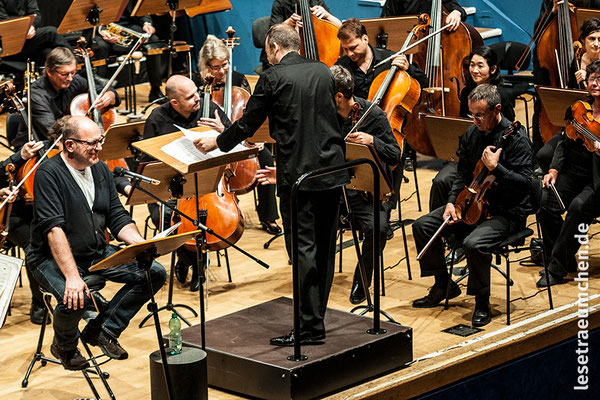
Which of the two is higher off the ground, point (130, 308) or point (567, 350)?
point (130, 308)

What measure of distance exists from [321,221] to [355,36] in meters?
1.88

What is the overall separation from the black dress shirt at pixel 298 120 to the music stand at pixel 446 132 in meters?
1.02

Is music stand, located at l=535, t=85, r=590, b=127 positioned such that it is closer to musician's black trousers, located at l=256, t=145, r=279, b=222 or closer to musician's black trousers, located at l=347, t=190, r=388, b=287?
musician's black trousers, located at l=347, t=190, r=388, b=287

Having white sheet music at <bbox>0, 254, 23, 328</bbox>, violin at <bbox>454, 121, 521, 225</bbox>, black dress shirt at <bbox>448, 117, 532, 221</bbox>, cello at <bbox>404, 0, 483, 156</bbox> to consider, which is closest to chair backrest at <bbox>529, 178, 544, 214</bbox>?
black dress shirt at <bbox>448, 117, 532, 221</bbox>

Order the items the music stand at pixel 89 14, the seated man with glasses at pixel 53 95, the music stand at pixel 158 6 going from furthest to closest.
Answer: the music stand at pixel 158 6 → the music stand at pixel 89 14 → the seated man with glasses at pixel 53 95

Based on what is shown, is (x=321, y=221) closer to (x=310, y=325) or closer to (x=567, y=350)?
(x=310, y=325)

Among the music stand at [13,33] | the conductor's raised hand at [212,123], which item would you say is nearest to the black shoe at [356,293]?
the conductor's raised hand at [212,123]

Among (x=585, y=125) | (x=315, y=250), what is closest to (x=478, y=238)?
(x=585, y=125)

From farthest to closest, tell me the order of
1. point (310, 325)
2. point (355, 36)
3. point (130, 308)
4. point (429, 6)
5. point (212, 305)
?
point (429, 6)
point (355, 36)
point (212, 305)
point (130, 308)
point (310, 325)

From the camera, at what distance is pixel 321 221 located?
390cm

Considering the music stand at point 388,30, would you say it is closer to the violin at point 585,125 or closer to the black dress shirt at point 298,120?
the violin at point 585,125

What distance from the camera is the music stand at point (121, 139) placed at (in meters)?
4.84

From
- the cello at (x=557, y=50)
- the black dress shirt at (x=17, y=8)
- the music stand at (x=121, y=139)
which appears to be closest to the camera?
the music stand at (x=121, y=139)

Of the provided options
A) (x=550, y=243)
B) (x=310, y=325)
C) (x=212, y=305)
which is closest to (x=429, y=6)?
(x=550, y=243)
